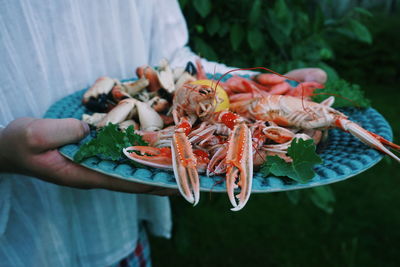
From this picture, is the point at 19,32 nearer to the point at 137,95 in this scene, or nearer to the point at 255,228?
the point at 137,95

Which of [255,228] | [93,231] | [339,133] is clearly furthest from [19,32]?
[255,228]

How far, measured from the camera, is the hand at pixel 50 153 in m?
1.01

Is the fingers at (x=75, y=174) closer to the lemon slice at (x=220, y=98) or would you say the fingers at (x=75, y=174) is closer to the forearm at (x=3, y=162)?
the forearm at (x=3, y=162)

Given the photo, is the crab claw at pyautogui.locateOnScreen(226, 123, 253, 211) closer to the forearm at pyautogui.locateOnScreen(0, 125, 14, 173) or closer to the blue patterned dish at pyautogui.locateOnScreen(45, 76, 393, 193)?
the blue patterned dish at pyautogui.locateOnScreen(45, 76, 393, 193)

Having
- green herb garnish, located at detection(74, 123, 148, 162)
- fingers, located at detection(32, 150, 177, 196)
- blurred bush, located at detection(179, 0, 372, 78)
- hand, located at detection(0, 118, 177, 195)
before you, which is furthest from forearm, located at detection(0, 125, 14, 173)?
blurred bush, located at detection(179, 0, 372, 78)

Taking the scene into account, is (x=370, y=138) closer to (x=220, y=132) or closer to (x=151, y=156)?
(x=220, y=132)

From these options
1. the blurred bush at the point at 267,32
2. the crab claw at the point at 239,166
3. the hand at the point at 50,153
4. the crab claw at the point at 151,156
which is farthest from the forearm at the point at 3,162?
the blurred bush at the point at 267,32

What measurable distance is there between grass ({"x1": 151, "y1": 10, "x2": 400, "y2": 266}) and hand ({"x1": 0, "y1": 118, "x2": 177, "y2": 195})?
3.94 ft

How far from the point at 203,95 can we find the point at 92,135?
42cm

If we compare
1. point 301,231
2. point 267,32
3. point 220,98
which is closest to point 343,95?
point 220,98

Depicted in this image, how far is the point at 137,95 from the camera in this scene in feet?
5.00

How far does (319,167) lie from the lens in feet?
3.24

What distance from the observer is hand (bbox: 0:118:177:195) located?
3.31ft

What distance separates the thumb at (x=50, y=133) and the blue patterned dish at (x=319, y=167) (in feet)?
0.11
